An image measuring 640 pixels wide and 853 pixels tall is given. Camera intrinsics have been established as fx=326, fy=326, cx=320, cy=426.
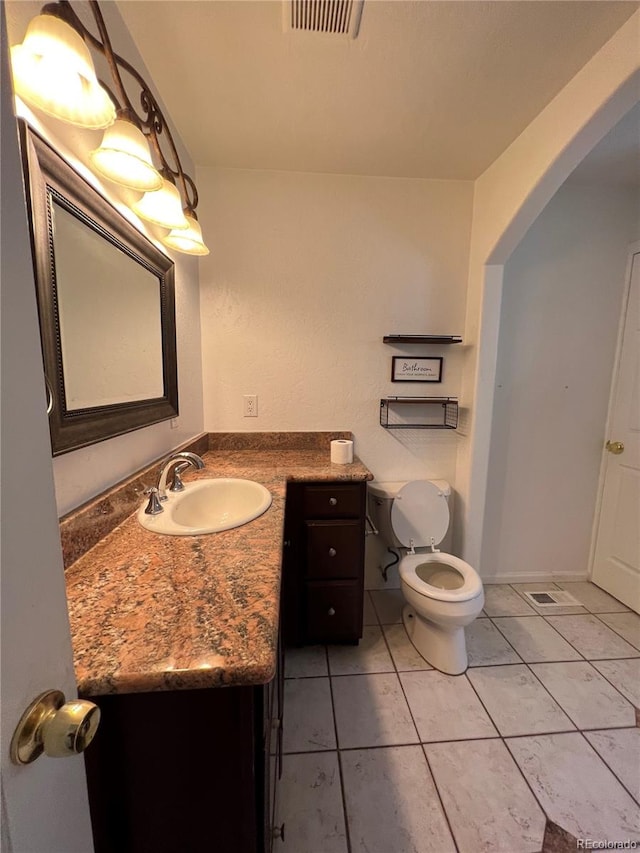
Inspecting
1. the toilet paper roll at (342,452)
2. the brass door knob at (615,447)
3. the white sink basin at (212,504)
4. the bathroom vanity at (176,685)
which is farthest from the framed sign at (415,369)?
the bathroom vanity at (176,685)

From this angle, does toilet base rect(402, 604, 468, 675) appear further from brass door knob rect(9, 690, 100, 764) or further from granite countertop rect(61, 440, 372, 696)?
brass door knob rect(9, 690, 100, 764)

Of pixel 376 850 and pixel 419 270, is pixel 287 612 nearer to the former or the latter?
pixel 376 850

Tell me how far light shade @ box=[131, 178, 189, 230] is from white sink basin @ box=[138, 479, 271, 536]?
2.99 feet

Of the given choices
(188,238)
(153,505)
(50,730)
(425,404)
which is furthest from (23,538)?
(425,404)

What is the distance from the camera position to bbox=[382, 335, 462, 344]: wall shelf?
5.91 feet

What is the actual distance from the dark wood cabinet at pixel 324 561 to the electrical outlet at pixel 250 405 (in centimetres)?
58

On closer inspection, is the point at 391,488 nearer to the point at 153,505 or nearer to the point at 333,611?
the point at 333,611

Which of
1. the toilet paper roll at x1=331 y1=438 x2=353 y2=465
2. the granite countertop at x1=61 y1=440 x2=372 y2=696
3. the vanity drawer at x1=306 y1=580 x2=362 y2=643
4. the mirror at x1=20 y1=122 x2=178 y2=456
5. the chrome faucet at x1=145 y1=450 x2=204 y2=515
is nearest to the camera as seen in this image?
the granite countertop at x1=61 y1=440 x2=372 y2=696

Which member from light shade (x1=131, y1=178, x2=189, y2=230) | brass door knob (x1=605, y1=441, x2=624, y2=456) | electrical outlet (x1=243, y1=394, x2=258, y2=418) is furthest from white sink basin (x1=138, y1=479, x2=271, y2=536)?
brass door knob (x1=605, y1=441, x2=624, y2=456)

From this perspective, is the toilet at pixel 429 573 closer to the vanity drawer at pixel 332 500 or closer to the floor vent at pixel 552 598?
the vanity drawer at pixel 332 500

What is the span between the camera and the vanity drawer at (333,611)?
1554 mm

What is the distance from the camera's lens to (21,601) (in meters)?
0.31

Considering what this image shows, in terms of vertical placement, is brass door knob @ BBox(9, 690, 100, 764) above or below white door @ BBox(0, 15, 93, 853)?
below

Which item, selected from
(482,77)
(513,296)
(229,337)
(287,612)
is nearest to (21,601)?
(287,612)
